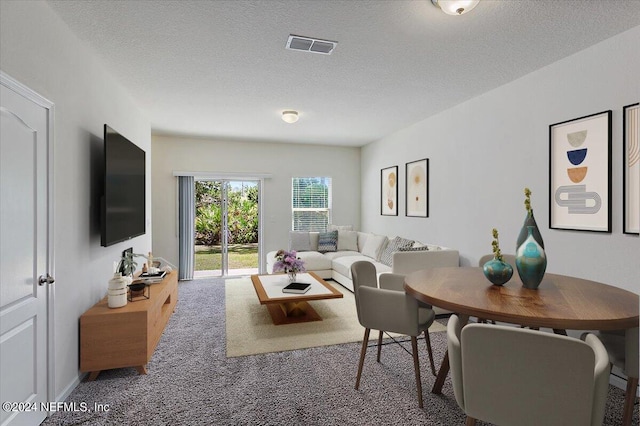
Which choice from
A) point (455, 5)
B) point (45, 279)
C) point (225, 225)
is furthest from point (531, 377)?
point (225, 225)

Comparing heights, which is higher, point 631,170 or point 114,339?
point 631,170

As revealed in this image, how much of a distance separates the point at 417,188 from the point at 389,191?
87cm

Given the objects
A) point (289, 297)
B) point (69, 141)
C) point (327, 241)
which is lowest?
point (289, 297)

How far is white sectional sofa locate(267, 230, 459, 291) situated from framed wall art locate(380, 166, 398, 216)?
20.6 inches

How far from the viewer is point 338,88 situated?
358 cm

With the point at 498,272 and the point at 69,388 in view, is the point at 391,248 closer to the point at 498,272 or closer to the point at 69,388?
the point at 498,272

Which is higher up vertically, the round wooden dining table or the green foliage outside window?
the green foliage outside window

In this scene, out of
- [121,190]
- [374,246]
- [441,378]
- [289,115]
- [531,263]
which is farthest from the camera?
[374,246]

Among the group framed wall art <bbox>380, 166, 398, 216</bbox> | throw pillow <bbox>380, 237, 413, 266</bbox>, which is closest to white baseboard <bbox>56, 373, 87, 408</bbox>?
throw pillow <bbox>380, 237, 413, 266</bbox>

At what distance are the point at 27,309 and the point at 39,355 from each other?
1.13ft

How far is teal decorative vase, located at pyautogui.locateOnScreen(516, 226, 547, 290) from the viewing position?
192cm

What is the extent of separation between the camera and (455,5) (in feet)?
6.57

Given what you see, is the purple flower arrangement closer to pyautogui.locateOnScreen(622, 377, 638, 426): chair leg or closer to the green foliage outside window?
the green foliage outside window

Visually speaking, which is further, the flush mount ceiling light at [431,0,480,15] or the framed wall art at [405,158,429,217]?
the framed wall art at [405,158,429,217]
